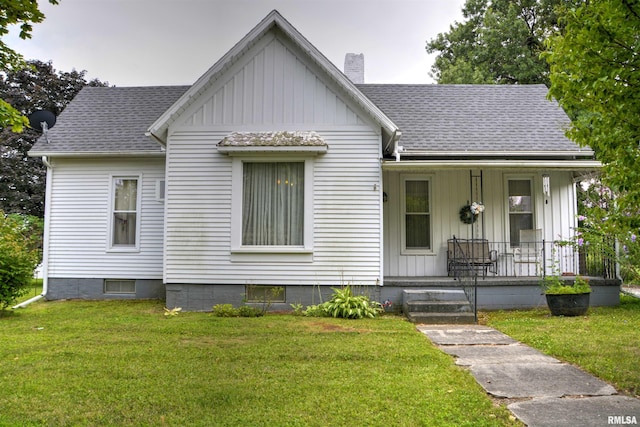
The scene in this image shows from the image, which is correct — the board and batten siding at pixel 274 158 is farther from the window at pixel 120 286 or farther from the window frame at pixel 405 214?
the window at pixel 120 286

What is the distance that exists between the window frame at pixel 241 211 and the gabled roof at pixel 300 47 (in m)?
1.50

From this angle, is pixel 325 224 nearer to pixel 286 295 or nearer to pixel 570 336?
pixel 286 295

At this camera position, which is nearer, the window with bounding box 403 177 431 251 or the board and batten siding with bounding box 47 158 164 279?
the window with bounding box 403 177 431 251

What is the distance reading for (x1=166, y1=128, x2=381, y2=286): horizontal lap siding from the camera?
8.31m

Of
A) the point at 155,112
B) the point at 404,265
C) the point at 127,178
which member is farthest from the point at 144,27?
the point at 404,265

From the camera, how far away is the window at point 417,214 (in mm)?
9656

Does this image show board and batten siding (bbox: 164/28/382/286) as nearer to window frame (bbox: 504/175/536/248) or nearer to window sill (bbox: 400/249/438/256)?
window sill (bbox: 400/249/438/256)

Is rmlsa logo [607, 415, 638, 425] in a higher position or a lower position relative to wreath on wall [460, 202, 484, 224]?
lower

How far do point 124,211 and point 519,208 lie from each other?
922cm

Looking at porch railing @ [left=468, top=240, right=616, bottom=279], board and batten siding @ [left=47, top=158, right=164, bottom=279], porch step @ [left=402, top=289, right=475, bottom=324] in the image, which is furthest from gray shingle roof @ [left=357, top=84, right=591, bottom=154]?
board and batten siding @ [left=47, top=158, right=164, bottom=279]

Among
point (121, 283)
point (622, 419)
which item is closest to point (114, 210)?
point (121, 283)

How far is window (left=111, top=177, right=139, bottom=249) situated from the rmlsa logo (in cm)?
940

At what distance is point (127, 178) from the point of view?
10.1 m

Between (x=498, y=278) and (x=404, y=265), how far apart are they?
1961 millimetres
